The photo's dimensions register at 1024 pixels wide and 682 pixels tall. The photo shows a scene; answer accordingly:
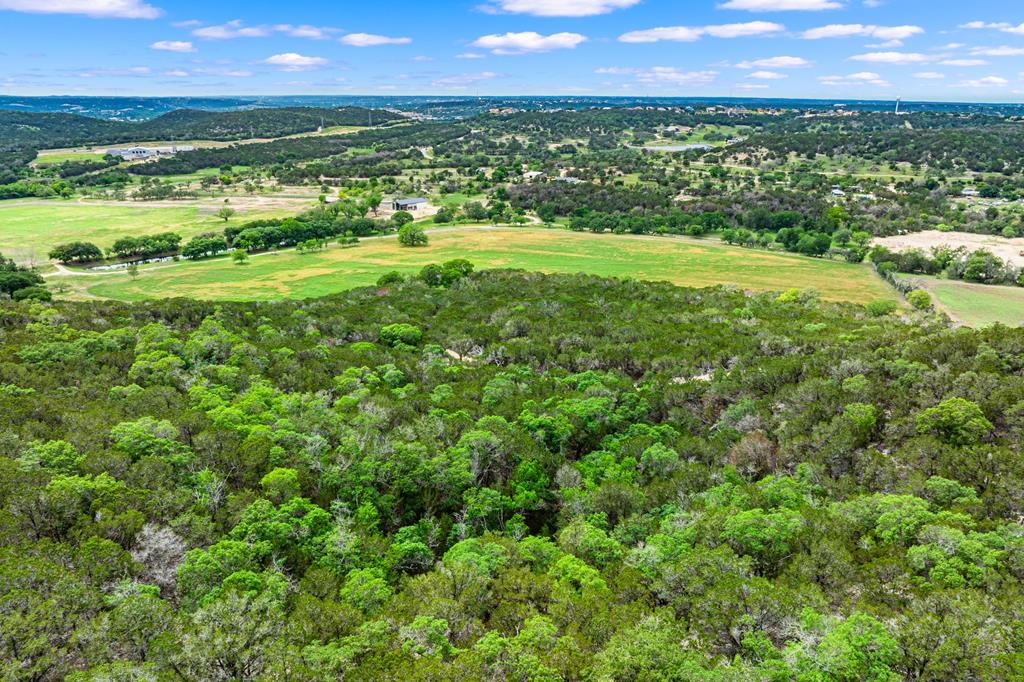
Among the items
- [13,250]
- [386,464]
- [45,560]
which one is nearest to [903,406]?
[386,464]

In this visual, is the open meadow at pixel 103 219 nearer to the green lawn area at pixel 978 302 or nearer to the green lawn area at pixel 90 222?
the green lawn area at pixel 90 222

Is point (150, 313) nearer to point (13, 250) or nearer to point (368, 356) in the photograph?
point (368, 356)

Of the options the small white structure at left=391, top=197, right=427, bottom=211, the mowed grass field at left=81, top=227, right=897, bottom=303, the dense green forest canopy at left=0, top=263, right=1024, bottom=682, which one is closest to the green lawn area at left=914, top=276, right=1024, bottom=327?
the mowed grass field at left=81, top=227, right=897, bottom=303

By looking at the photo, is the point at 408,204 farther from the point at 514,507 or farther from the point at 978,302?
the point at 514,507

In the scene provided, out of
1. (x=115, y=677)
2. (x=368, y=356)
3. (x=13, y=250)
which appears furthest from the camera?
(x=13, y=250)

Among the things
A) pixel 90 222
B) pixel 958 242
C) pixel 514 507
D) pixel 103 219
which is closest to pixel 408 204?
pixel 103 219

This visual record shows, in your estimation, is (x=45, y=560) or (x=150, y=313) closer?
(x=45, y=560)

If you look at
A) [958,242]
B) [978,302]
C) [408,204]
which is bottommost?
[978,302]
